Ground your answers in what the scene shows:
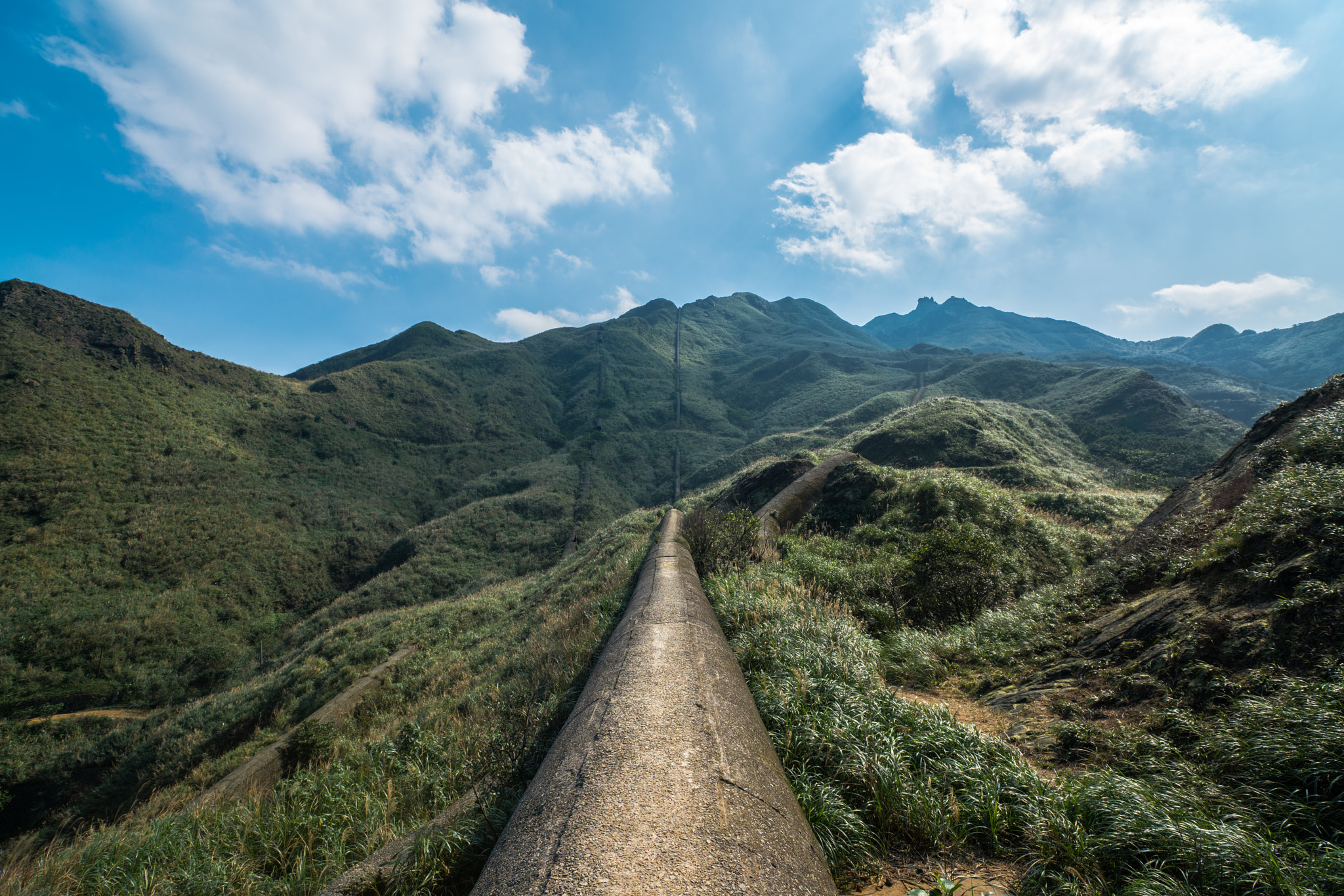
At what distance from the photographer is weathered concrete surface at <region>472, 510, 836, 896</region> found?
1.88 metres

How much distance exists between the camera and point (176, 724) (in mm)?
13438

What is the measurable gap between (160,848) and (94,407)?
43.7 m

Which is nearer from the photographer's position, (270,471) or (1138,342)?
(270,471)

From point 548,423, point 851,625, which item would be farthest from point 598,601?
point 548,423

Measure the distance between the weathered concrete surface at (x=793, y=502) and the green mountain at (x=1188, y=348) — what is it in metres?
65.7

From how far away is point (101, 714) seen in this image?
17.2 m

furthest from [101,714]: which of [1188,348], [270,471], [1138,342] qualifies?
[1138,342]

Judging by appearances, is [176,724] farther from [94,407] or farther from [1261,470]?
[94,407]

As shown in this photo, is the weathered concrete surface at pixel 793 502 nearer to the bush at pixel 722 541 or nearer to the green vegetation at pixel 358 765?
the bush at pixel 722 541

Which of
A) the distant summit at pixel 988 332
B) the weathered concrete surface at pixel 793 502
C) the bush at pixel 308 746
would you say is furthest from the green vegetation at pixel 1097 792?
the distant summit at pixel 988 332

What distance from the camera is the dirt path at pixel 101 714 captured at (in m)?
16.6

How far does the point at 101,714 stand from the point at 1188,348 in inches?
8568

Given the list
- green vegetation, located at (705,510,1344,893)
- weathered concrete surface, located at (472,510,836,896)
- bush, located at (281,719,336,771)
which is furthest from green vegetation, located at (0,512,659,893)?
green vegetation, located at (705,510,1344,893)

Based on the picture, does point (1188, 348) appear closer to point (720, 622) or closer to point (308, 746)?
point (720, 622)
